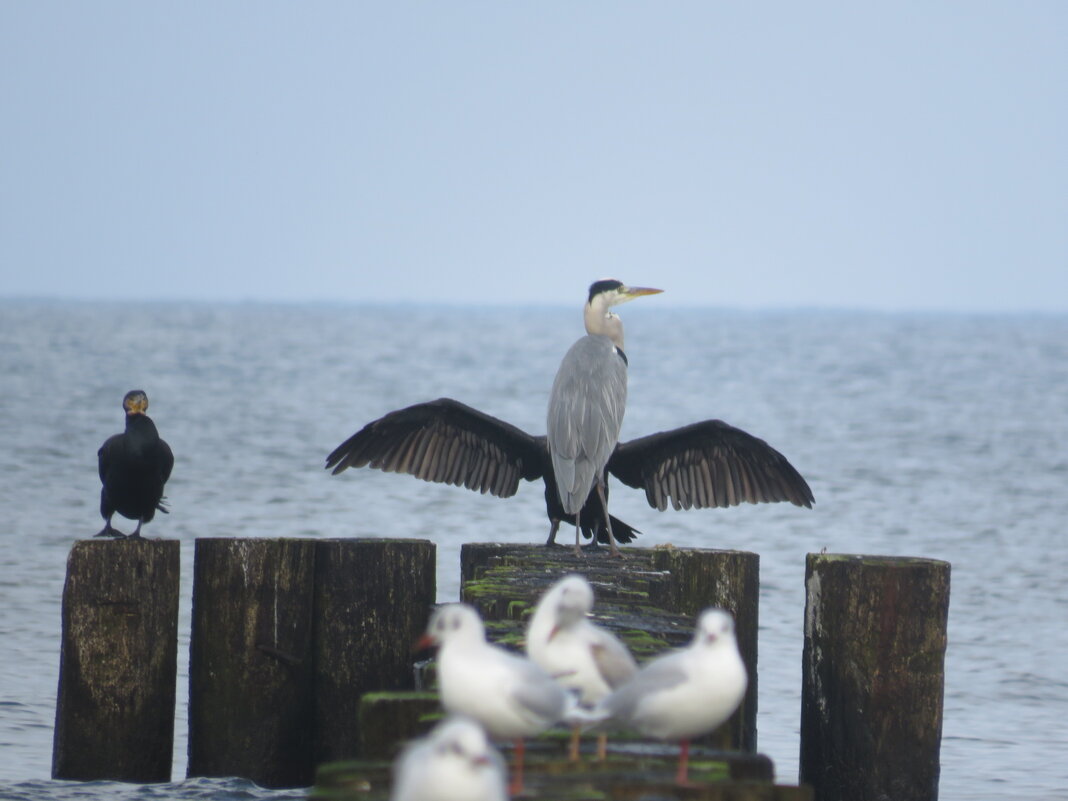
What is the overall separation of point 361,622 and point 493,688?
3.36 meters

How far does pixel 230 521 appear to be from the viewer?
1559 cm

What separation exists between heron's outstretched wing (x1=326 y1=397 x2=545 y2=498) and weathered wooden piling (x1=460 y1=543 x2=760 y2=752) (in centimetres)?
87

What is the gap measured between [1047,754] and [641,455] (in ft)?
8.75

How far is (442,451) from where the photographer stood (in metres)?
8.32

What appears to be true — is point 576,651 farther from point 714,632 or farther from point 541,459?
point 541,459

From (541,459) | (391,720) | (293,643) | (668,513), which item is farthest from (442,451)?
(668,513)

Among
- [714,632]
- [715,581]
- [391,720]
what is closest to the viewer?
[714,632]

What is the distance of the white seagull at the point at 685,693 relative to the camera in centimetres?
402

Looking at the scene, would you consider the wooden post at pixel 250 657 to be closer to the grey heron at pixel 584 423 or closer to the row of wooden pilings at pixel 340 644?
the row of wooden pilings at pixel 340 644

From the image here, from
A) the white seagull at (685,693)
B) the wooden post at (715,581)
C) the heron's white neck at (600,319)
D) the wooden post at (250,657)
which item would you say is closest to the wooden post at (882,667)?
the wooden post at (715,581)

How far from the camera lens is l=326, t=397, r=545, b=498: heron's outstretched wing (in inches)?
325

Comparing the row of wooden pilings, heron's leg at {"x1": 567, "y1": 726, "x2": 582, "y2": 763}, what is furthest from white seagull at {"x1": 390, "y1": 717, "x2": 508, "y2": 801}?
the row of wooden pilings

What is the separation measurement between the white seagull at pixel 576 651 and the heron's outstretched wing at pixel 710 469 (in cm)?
374

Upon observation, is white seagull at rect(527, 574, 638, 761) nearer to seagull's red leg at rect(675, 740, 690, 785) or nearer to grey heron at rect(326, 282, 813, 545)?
seagull's red leg at rect(675, 740, 690, 785)
